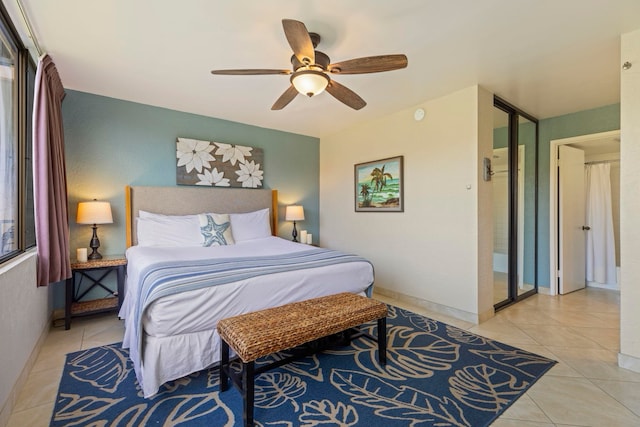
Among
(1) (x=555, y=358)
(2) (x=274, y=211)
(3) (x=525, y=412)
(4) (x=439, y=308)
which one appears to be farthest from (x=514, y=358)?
(2) (x=274, y=211)

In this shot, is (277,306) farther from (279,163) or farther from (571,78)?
(571,78)

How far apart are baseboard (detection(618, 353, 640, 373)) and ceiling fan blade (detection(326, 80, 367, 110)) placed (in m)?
2.75

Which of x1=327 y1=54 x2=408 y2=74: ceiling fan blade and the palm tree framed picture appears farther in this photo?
the palm tree framed picture

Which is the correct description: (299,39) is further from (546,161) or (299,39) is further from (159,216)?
(546,161)

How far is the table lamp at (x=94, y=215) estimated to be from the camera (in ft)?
9.75

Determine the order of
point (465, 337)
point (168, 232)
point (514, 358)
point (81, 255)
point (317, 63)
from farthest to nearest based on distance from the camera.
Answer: point (168, 232) → point (81, 255) → point (465, 337) → point (514, 358) → point (317, 63)

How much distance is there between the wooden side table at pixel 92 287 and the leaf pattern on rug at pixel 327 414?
7.73ft

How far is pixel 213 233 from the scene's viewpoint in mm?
3469

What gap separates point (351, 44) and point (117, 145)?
9.58 feet

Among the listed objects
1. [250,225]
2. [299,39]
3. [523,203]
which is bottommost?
[250,225]

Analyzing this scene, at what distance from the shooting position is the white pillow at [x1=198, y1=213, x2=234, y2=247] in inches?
A: 135

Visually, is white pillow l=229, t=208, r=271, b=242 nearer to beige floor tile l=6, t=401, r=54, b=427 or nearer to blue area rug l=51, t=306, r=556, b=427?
blue area rug l=51, t=306, r=556, b=427

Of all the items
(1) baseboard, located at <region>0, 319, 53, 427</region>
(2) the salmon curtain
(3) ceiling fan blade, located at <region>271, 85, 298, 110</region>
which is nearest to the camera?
(1) baseboard, located at <region>0, 319, 53, 427</region>

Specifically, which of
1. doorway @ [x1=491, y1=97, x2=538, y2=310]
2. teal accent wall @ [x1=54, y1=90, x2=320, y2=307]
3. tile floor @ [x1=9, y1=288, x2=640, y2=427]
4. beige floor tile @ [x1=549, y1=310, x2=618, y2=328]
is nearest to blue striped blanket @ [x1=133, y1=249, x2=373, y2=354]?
tile floor @ [x1=9, y1=288, x2=640, y2=427]
